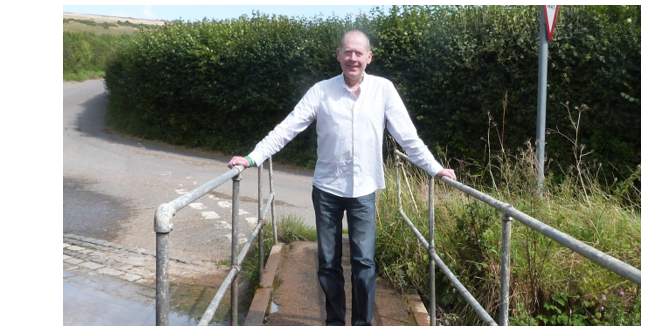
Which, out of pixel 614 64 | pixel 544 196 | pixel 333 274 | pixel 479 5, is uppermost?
pixel 479 5

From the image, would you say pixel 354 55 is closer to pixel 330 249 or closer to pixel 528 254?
pixel 330 249

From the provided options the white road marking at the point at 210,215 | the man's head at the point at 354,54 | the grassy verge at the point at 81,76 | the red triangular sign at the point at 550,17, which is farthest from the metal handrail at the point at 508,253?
the grassy verge at the point at 81,76

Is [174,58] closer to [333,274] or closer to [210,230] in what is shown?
[210,230]

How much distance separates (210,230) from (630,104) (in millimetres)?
6502

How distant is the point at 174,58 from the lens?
17359 mm

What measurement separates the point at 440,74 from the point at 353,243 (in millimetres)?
8355

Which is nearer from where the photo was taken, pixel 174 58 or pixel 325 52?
pixel 325 52

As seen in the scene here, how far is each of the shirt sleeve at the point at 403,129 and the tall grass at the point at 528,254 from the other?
81cm

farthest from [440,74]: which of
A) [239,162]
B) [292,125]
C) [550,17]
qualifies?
[239,162]

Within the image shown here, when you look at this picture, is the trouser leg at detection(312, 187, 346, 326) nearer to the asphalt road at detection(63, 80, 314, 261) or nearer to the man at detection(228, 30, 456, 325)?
the man at detection(228, 30, 456, 325)

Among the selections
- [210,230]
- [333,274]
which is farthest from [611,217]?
[210,230]

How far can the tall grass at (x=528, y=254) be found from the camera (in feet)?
12.7

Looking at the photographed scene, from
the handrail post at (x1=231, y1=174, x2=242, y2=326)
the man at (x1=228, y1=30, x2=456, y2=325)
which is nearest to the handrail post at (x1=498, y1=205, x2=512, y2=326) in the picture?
the man at (x1=228, y1=30, x2=456, y2=325)

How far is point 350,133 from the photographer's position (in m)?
3.46
